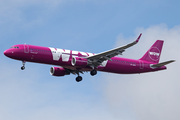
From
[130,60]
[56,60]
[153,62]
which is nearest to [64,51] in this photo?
[56,60]

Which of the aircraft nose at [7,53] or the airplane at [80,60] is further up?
the aircraft nose at [7,53]

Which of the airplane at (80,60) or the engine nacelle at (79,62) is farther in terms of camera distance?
the engine nacelle at (79,62)

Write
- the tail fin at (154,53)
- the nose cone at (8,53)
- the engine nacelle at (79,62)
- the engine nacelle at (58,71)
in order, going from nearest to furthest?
the nose cone at (8,53)
the engine nacelle at (79,62)
the engine nacelle at (58,71)
the tail fin at (154,53)

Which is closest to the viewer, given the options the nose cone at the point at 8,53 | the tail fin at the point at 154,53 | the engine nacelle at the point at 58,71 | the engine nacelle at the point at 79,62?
the nose cone at the point at 8,53

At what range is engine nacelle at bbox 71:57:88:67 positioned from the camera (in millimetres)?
50656

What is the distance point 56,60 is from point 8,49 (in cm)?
745

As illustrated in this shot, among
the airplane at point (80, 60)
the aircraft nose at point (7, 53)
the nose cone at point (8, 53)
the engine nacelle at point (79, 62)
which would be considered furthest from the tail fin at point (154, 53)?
the aircraft nose at point (7, 53)

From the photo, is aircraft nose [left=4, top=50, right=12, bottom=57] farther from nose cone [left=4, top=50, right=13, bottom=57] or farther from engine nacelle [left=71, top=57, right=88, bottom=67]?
engine nacelle [left=71, top=57, right=88, bottom=67]

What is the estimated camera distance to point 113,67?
5522 centimetres

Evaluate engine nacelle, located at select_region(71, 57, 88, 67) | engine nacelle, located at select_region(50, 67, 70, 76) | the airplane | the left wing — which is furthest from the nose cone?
the left wing

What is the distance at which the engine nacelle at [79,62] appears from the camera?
50.7 meters

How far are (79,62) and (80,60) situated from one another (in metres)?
Answer: 0.44

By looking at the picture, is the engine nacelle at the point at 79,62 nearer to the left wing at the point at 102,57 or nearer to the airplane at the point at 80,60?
the airplane at the point at 80,60

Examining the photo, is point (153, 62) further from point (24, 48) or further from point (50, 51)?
point (24, 48)
